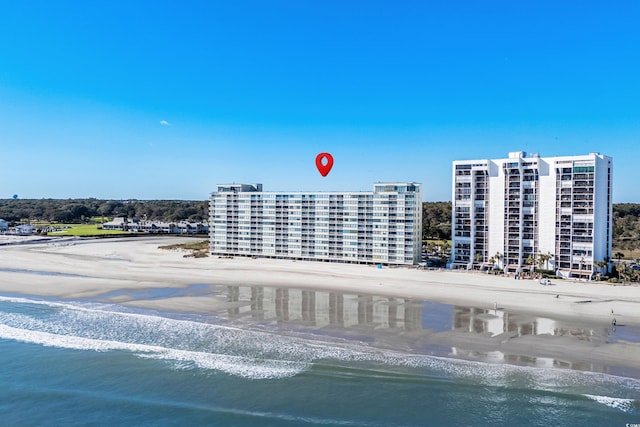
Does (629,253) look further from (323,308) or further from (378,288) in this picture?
(323,308)

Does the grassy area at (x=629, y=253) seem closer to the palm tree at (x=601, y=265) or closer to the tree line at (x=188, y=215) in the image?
the tree line at (x=188, y=215)

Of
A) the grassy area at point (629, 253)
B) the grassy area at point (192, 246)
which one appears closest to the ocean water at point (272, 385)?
the grassy area at point (192, 246)

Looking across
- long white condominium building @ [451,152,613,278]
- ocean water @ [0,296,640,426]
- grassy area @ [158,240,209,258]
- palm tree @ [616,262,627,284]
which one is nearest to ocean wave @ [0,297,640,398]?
ocean water @ [0,296,640,426]

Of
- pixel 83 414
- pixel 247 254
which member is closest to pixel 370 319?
pixel 83 414

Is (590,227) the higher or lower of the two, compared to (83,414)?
higher

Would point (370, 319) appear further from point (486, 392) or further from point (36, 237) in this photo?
point (36, 237)

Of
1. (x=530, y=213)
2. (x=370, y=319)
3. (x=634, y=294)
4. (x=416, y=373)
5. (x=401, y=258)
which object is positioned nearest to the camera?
(x=416, y=373)

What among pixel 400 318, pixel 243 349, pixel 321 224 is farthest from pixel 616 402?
pixel 321 224
